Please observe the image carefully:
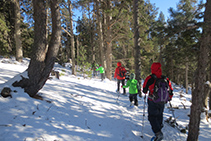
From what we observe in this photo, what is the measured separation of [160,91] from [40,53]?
390 cm

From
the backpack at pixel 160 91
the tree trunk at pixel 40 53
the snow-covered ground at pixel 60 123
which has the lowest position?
the snow-covered ground at pixel 60 123

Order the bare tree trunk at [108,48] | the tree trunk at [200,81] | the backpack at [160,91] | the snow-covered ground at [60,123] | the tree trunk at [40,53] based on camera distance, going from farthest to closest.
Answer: the bare tree trunk at [108,48], the tree trunk at [200,81], the tree trunk at [40,53], the backpack at [160,91], the snow-covered ground at [60,123]

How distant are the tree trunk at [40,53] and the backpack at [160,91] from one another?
3.47m

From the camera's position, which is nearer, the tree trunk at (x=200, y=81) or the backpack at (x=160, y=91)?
the backpack at (x=160, y=91)

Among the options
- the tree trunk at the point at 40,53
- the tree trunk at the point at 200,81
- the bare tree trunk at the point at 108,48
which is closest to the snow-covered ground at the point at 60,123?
the tree trunk at the point at 40,53

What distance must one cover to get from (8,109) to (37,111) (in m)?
0.64

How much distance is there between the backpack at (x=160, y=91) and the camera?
3254 mm

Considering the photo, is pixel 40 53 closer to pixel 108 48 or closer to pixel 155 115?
pixel 155 115

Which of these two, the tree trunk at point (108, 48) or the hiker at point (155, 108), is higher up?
the tree trunk at point (108, 48)

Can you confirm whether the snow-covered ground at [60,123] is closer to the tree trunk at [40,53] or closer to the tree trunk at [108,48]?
the tree trunk at [40,53]

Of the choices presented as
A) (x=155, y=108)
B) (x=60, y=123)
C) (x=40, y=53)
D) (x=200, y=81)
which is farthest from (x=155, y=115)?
(x=40, y=53)

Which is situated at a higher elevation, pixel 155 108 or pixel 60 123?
pixel 155 108

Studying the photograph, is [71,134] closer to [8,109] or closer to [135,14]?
[8,109]

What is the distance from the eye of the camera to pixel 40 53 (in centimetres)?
358
